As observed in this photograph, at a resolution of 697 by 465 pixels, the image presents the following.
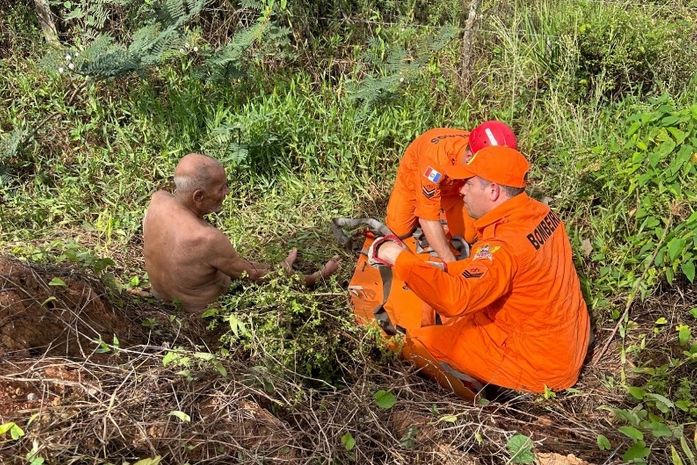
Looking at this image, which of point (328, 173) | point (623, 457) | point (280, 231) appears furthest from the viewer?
point (328, 173)

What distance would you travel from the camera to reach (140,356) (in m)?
2.36

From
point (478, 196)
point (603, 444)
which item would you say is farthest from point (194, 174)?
point (603, 444)

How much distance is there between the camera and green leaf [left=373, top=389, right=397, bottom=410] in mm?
2572

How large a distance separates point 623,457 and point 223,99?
4.06m

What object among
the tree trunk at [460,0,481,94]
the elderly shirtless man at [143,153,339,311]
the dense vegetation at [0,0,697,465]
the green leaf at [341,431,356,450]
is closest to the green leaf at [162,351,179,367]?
the green leaf at [341,431,356,450]

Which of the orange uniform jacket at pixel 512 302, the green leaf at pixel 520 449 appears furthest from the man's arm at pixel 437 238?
the green leaf at pixel 520 449

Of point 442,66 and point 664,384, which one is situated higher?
point 442,66

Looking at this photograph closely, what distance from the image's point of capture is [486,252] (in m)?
2.67

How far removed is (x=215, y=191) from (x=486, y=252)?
5.02ft

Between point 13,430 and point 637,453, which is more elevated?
point 13,430

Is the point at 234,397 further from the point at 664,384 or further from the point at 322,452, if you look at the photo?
the point at 664,384

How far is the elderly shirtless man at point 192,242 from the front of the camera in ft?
10.4

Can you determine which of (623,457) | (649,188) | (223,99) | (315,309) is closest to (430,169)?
(315,309)

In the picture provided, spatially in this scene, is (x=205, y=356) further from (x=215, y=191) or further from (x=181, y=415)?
(x=215, y=191)
